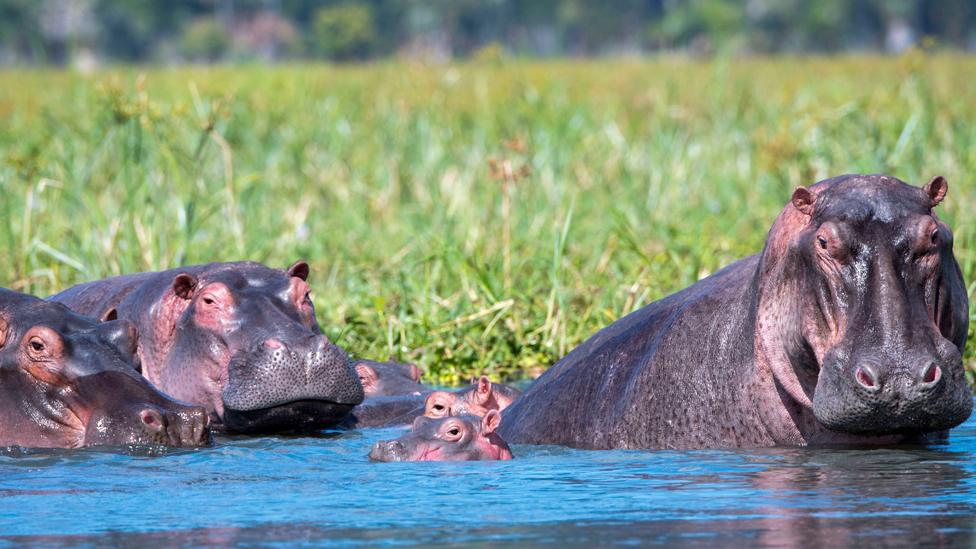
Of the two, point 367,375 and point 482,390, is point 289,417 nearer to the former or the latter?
point 482,390

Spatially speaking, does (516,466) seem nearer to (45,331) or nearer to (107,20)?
(45,331)

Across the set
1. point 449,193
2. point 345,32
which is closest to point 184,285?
point 449,193

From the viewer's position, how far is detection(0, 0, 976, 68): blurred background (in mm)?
77438

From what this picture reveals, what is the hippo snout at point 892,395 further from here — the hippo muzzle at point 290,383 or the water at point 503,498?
the hippo muzzle at point 290,383

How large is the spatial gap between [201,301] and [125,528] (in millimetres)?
2147

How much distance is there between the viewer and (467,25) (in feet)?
301

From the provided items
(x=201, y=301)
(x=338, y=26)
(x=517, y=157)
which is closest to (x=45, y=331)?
(x=201, y=301)

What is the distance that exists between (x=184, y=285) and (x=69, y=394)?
1061 millimetres

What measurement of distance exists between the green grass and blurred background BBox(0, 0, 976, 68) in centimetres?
5860

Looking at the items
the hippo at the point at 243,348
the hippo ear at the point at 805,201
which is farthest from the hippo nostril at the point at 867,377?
the hippo at the point at 243,348

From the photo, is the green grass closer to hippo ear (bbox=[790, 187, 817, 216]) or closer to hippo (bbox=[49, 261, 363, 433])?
hippo (bbox=[49, 261, 363, 433])

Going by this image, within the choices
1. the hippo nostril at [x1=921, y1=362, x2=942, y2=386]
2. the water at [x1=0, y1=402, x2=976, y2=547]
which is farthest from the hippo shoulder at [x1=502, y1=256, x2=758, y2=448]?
the hippo nostril at [x1=921, y1=362, x2=942, y2=386]

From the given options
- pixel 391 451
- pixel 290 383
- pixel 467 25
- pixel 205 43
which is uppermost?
pixel 467 25

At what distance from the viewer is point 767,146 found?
935 cm
